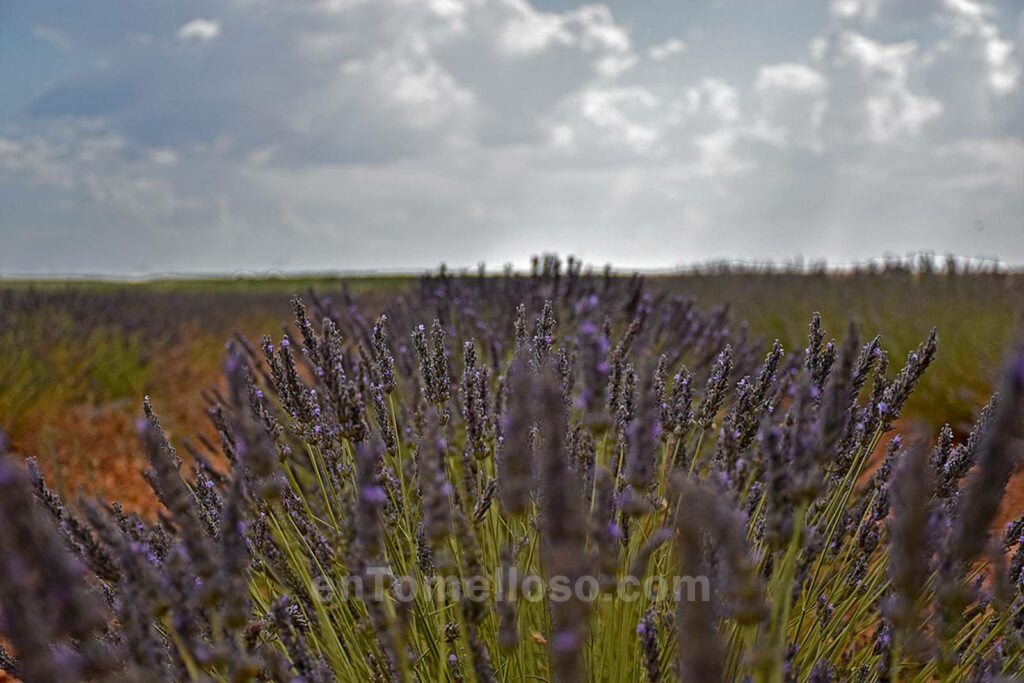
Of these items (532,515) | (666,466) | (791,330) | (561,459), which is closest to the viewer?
(561,459)

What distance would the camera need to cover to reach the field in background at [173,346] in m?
5.65

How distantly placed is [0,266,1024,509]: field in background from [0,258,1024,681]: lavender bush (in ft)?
6.53

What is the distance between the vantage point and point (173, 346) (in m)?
9.88

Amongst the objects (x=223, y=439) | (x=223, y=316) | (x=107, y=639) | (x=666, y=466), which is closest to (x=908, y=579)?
(x=666, y=466)

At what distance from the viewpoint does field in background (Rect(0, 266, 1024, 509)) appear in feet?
18.5

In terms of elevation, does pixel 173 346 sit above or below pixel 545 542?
below

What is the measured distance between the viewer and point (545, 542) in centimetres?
149

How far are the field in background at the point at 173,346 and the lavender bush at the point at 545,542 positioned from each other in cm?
199

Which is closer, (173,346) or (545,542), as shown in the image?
(545,542)

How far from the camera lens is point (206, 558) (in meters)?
1.07

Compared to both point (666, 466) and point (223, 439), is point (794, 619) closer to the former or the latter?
point (666, 466)

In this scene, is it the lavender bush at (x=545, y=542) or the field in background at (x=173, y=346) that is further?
the field in background at (x=173, y=346)

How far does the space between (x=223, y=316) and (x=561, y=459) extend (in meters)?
13.3

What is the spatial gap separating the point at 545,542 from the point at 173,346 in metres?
9.51
